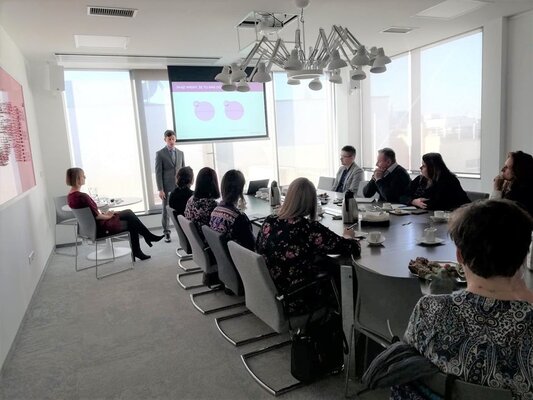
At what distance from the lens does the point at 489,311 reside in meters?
1.08

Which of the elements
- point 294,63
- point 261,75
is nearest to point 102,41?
point 261,75

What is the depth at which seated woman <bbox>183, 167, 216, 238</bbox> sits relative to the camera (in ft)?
11.2

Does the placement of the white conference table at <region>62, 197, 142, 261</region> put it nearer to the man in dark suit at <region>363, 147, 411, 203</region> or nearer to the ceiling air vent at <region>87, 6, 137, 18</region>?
the ceiling air vent at <region>87, 6, 137, 18</region>

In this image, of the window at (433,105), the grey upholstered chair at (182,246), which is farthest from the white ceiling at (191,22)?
the grey upholstered chair at (182,246)

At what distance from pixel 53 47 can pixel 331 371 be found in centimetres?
476

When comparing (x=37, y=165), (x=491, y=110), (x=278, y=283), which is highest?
(x=491, y=110)

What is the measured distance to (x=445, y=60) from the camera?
5.75 metres

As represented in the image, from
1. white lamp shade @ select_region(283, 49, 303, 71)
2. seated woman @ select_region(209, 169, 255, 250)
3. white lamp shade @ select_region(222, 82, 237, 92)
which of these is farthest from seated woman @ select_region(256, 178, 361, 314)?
white lamp shade @ select_region(222, 82, 237, 92)

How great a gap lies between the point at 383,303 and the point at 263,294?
68 centimetres

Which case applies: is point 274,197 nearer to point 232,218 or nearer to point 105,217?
point 232,218

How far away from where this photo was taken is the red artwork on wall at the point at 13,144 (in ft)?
11.0

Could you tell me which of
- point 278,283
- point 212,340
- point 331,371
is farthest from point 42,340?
point 331,371

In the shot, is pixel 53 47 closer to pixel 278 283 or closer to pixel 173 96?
pixel 173 96

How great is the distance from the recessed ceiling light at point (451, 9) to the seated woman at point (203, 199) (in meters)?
2.94
